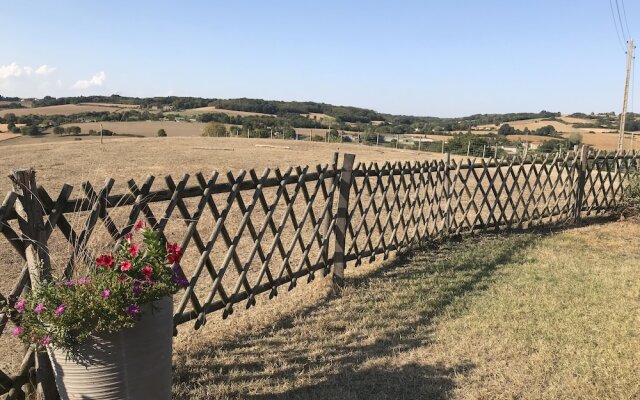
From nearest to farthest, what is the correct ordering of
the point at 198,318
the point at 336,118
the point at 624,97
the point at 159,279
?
the point at 159,279 → the point at 198,318 → the point at 624,97 → the point at 336,118

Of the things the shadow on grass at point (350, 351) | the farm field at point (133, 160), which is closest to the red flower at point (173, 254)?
the shadow on grass at point (350, 351)

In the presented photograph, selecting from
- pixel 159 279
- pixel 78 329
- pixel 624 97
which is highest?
pixel 624 97

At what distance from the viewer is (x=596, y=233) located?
29.6ft

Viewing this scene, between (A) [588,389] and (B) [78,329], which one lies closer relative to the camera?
(B) [78,329]

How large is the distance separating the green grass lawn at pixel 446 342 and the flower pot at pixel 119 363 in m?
0.92

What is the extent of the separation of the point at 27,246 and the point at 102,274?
0.70 metres

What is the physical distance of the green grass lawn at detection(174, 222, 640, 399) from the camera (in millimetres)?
3521

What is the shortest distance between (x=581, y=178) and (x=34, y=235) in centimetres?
986

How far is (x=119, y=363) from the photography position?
2.38 m

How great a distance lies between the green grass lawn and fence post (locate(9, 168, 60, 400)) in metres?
0.86

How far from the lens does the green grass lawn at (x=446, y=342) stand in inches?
139

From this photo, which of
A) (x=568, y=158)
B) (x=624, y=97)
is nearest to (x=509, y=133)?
(x=624, y=97)

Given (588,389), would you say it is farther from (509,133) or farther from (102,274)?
(509,133)

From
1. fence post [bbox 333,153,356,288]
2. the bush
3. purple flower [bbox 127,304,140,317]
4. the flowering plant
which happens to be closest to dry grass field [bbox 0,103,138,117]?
fence post [bbox 333,153,356,288]
